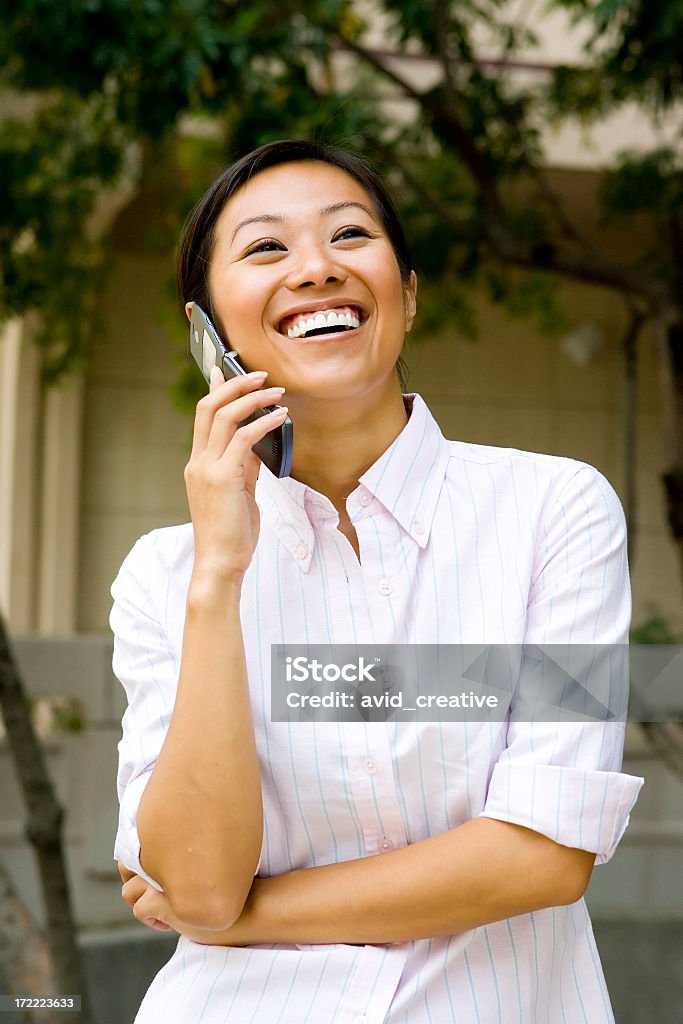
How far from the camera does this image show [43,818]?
9.87 ft

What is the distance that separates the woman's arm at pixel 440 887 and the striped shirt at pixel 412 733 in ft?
0.09

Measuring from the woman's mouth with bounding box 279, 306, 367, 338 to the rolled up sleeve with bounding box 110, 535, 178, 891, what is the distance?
328 mm

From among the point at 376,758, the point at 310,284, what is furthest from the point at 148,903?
the point at 310,284

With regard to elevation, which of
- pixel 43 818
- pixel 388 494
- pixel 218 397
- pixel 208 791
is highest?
pixel 218 397

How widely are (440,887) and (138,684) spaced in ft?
1.43

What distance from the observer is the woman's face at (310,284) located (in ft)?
4.66

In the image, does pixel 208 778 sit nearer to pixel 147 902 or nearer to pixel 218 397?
pixel 147 902

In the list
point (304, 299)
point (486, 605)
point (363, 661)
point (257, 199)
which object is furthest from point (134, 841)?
point (257, 199)

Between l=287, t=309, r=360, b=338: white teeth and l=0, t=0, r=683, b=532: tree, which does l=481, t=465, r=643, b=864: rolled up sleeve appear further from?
l=0, t=0, r=683, b=532: tree

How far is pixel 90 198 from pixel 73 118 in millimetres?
286

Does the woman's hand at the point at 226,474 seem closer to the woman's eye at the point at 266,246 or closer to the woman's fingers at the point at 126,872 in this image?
the woman's eye at the point at 266,246

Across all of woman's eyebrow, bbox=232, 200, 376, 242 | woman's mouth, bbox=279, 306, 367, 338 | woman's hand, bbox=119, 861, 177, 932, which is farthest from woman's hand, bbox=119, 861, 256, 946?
woman's eyebrow, bbox=232, 200, 376, 242

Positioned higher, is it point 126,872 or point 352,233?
point 352,233

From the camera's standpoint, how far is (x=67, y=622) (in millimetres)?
5895
